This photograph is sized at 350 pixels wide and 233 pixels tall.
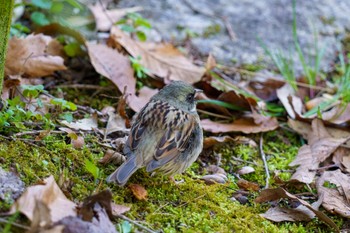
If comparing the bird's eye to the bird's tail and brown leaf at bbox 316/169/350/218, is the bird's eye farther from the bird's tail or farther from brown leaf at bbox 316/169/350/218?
brown leaf at bbox 316/169/350/218

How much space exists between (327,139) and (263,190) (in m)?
1.36

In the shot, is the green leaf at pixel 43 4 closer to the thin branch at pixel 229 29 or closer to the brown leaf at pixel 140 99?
the brown leaf at pixel 140 99

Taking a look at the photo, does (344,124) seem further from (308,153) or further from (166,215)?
(166,215)

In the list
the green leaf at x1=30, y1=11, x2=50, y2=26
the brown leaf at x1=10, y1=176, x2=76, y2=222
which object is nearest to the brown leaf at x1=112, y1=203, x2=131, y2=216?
the brown leaf at x1=10, y1=176, x2=76, y2=222

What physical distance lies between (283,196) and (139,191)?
1.09 m

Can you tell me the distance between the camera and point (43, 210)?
3.34 m

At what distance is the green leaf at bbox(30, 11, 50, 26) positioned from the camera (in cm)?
645

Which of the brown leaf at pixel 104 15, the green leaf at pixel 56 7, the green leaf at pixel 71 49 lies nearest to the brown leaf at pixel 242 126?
the green leaf at pixel 71 49

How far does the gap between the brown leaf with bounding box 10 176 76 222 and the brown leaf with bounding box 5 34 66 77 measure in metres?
2.00

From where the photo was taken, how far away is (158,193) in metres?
4.49

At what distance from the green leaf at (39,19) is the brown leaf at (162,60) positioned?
2.30ft

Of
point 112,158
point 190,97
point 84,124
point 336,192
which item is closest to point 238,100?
point 190,97

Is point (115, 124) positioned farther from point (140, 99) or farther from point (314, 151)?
point (314, 151)

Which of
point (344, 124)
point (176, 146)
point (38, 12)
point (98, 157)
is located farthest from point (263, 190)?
point (38, 12)
